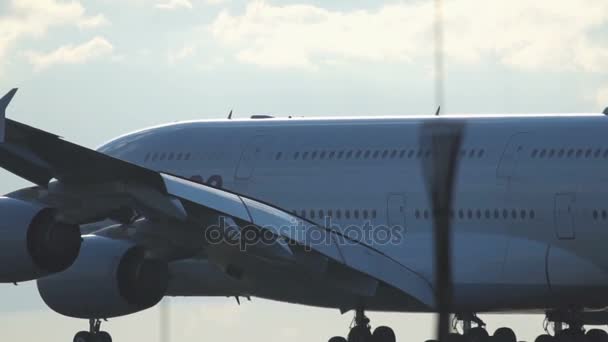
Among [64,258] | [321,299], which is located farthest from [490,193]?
[64,258]

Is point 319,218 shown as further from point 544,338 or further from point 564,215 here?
point 544,338

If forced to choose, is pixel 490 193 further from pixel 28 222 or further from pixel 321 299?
pixel 28 222

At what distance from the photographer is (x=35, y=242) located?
22.5 meters

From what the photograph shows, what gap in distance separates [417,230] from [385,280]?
7.52 ft

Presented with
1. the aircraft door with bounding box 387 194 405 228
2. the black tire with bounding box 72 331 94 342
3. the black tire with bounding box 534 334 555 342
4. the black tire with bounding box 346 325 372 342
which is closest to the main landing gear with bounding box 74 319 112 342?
the black tire with bounding box 72 331 94 342

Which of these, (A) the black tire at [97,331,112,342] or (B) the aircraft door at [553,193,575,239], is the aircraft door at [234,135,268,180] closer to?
(A) the black tire at [97,331,112,342]

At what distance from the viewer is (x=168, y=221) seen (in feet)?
77.4

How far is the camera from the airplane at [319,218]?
883 inches

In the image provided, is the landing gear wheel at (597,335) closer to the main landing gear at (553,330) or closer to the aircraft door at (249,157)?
the main landing gear at (553,330)

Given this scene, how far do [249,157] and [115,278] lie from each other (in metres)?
7.64

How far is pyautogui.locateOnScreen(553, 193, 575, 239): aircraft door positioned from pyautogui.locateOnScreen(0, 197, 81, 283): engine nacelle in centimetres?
1041

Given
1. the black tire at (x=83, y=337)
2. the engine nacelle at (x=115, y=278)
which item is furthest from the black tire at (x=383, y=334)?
the engine nacelle at (x=115, y=278)

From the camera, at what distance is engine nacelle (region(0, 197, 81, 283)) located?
22.4 m

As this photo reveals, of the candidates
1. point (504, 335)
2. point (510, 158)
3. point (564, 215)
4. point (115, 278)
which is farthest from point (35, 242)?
point (504, 335)
